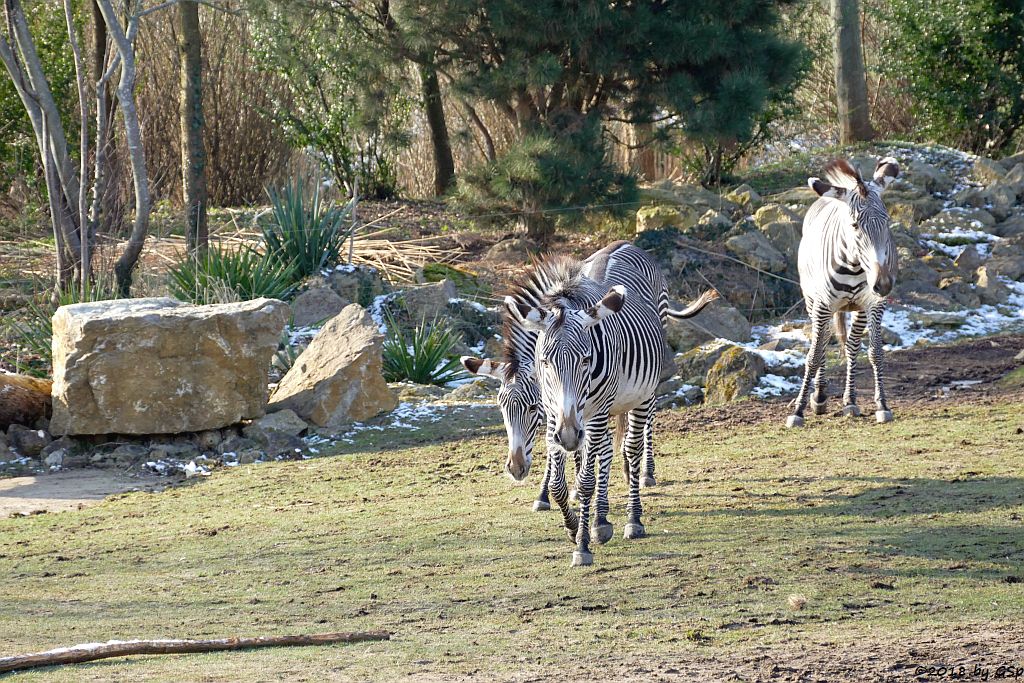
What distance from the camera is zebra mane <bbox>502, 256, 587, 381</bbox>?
670 cm

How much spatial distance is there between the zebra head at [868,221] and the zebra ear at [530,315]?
12.6 ft

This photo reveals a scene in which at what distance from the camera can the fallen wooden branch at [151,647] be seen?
5.01 metres

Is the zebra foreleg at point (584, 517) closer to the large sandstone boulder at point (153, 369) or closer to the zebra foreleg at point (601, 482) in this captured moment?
the zebra foreleg at point (601, 482)

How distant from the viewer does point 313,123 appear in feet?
66.2

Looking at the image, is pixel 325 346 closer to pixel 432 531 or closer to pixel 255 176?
pixel 432 531

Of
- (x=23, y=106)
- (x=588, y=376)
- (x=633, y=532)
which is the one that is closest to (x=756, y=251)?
(x=633, y=532)

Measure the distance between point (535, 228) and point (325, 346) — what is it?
20.1 ft

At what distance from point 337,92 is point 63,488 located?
10791 mm

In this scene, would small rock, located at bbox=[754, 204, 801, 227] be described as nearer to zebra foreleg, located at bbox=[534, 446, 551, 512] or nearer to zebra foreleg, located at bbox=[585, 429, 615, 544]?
zebra foreleg, located at bbox=[534, 446, 551, 512]

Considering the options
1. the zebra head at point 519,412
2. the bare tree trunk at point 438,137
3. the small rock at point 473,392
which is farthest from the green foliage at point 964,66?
the zebra head at point 519,412

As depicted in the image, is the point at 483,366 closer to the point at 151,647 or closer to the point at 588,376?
the point at 588,376

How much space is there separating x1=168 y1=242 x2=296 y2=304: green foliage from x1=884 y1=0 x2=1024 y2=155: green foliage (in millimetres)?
13270

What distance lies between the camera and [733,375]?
38.3ft

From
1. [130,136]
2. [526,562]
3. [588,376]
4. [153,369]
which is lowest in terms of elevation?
[526,562]
